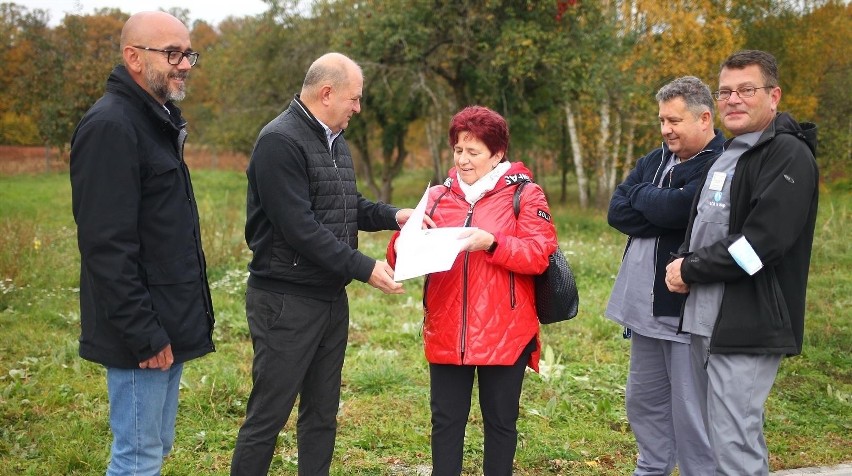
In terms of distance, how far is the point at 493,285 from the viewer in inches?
137

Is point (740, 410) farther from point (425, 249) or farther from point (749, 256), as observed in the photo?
point (425, 249)

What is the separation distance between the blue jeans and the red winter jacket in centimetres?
123

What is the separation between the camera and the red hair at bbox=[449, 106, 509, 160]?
3.53 metres

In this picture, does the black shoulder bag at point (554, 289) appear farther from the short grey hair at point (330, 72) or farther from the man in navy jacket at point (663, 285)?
the short grey hair at point (330, 72)

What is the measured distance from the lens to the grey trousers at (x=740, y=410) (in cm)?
309

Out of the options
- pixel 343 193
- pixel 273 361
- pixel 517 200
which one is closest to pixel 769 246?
pixel 517 200

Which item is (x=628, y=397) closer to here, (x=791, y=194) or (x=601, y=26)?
(x=791, y=194)

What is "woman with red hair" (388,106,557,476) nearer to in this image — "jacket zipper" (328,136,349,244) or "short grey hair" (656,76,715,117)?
"jacket zipper" (328,136,349,244)

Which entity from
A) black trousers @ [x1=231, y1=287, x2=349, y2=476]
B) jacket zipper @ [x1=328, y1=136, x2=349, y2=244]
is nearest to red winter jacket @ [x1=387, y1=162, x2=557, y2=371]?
jacket zipper @ [x1=328, y1=136, x2=349, y2=244]

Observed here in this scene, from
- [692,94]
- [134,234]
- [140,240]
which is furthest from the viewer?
[692,94]

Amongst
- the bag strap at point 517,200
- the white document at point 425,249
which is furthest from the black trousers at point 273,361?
the bag strap at point 517,200

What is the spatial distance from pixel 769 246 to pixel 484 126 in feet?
4.34

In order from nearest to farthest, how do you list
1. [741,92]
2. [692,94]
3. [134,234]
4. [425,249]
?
[134,234] < [741,92] < [425,249] < [692,94]

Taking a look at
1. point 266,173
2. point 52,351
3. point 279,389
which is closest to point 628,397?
point 279,389
